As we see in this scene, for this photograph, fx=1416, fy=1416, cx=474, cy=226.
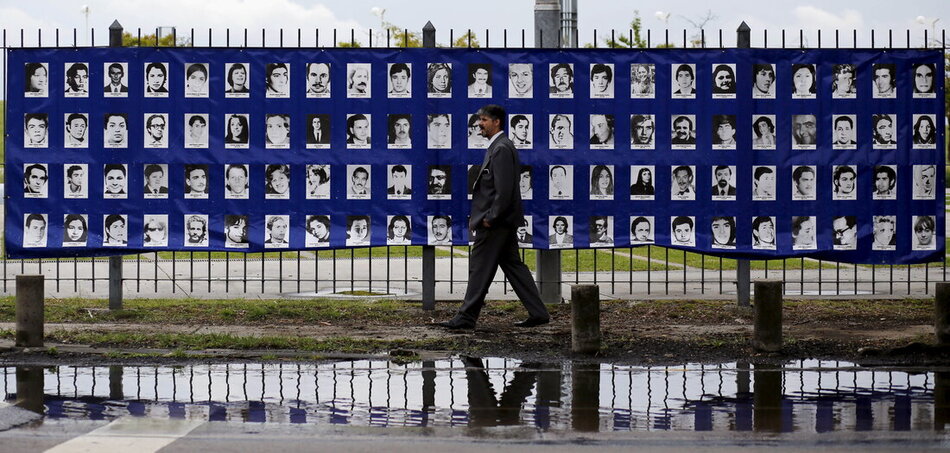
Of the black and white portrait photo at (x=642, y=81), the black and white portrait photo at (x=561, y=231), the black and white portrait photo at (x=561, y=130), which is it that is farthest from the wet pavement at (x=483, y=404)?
the black and white portrait photo at (x=642, y=81)

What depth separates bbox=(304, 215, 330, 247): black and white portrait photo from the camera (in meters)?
13.5

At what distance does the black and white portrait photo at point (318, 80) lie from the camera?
13375 millimetres

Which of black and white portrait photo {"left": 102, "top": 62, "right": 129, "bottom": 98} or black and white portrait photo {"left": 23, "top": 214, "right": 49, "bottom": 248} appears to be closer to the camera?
black and white portrait photo {"left": 102, "top": 62, "right": 129, "bottom": 98}

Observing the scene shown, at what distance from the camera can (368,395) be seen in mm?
9023

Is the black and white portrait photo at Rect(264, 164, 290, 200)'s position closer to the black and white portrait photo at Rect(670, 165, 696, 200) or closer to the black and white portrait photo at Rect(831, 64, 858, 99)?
the black and white portrait photo at Rect(670, 165, 696, 200)

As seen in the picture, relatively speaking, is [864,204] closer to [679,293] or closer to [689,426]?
[679,293]

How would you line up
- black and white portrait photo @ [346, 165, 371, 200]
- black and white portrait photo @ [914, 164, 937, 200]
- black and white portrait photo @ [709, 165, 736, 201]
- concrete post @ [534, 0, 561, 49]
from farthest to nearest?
concrete post @ [534, 0, 561, 49] → black and white portrait photo @ [914, 164, 937, 200] → black and white portrait photo @ [709, 165, 736, 201] → black and white portrait photo @ [346, 165, 371, 200]

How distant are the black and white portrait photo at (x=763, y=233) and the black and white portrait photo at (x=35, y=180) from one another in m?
6.77

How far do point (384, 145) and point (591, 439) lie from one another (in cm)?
619

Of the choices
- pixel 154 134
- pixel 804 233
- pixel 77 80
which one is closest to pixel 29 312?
pixel 154 134

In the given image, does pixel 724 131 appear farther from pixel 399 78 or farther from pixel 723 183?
pixel 399 78

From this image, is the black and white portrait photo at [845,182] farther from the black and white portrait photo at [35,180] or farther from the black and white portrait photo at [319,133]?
the black and white portrait photo at [35,180]

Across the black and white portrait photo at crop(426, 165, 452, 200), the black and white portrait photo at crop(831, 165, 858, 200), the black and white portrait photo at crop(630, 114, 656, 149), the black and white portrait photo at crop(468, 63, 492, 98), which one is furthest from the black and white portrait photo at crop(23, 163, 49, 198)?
the black and white portrait photo at crop(831, 165, 858, 200)

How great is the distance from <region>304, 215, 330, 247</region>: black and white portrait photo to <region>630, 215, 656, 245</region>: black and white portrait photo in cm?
292
